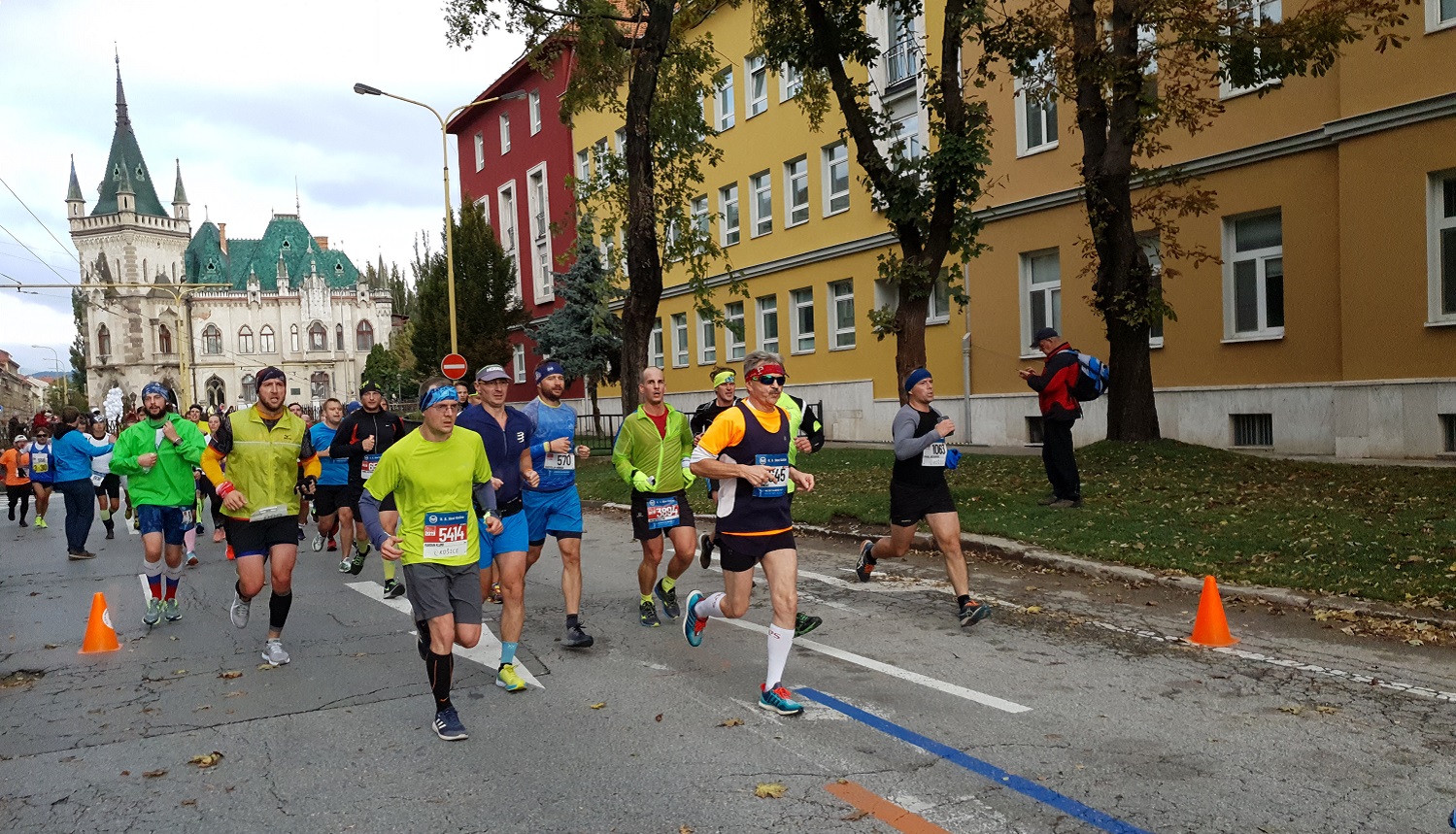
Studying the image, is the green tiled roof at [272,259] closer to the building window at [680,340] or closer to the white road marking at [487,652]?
the building window at [680,340]

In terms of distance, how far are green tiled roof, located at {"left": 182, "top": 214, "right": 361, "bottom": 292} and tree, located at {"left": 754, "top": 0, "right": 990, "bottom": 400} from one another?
109 m

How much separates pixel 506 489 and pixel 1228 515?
783 centimetres

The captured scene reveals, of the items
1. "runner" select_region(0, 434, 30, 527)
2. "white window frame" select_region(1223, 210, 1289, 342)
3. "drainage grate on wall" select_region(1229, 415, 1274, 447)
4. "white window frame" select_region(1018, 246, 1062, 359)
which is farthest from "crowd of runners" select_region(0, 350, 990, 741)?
"runner" select_region(0, 434, 30, 527)

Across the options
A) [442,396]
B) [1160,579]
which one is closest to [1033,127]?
[1160,579]

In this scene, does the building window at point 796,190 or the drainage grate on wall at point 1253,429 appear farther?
the building window at point 796,190

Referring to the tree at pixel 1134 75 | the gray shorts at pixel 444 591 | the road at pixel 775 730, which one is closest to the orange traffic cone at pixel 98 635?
the road at pixel 775 730

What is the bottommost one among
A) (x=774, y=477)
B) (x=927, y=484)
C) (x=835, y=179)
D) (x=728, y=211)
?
(x=927, y=484)

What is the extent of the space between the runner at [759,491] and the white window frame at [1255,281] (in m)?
15.1

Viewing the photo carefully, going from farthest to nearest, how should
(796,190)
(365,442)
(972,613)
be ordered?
(796,190), (365,442), (972,613)

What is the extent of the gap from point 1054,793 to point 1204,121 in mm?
17225

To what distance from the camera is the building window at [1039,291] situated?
75.1 feet

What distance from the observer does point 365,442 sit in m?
11.1

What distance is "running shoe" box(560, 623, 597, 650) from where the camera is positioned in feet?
24.9

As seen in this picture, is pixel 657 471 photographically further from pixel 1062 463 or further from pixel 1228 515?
pixel 1228 515
